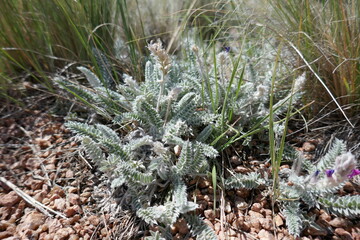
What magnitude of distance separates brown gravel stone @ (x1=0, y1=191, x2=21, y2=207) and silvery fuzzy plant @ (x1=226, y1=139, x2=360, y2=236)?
86cm

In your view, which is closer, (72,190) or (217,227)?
(217,227)

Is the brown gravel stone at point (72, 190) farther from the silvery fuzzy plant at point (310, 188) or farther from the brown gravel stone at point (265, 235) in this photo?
the brown gravel stone at point (265, 235)

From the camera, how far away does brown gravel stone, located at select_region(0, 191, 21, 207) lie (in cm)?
117

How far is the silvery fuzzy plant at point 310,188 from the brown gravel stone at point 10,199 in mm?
865

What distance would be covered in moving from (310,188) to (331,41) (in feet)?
2.13

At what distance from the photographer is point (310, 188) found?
3.50ft

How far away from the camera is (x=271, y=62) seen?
5.45 ft

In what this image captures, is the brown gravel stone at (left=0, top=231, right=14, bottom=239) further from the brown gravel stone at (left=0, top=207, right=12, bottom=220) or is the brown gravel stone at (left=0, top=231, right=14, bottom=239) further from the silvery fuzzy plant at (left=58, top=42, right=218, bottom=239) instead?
the silvery fuzzy plant at (left=58, top=42, right=218, bottom=239)

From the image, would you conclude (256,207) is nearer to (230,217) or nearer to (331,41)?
(230,217)

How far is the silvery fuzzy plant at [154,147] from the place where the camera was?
1.04 m

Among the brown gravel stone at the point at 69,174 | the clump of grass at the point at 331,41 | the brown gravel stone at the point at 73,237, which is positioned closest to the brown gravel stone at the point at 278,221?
the clump of grass at the point at 331,41

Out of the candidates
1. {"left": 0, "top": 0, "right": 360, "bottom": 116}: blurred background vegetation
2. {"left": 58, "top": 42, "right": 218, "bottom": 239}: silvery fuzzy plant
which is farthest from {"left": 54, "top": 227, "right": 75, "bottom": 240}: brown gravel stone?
{"left": 0, "top": 0, "right": 360, "bottom": 116}: blurred background vegetation

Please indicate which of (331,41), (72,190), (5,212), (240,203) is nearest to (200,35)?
(331,41)

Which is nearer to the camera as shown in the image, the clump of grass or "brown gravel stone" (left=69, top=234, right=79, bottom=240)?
"brown gravel stone" (left=69, top=234, right=79, bottom=240)
